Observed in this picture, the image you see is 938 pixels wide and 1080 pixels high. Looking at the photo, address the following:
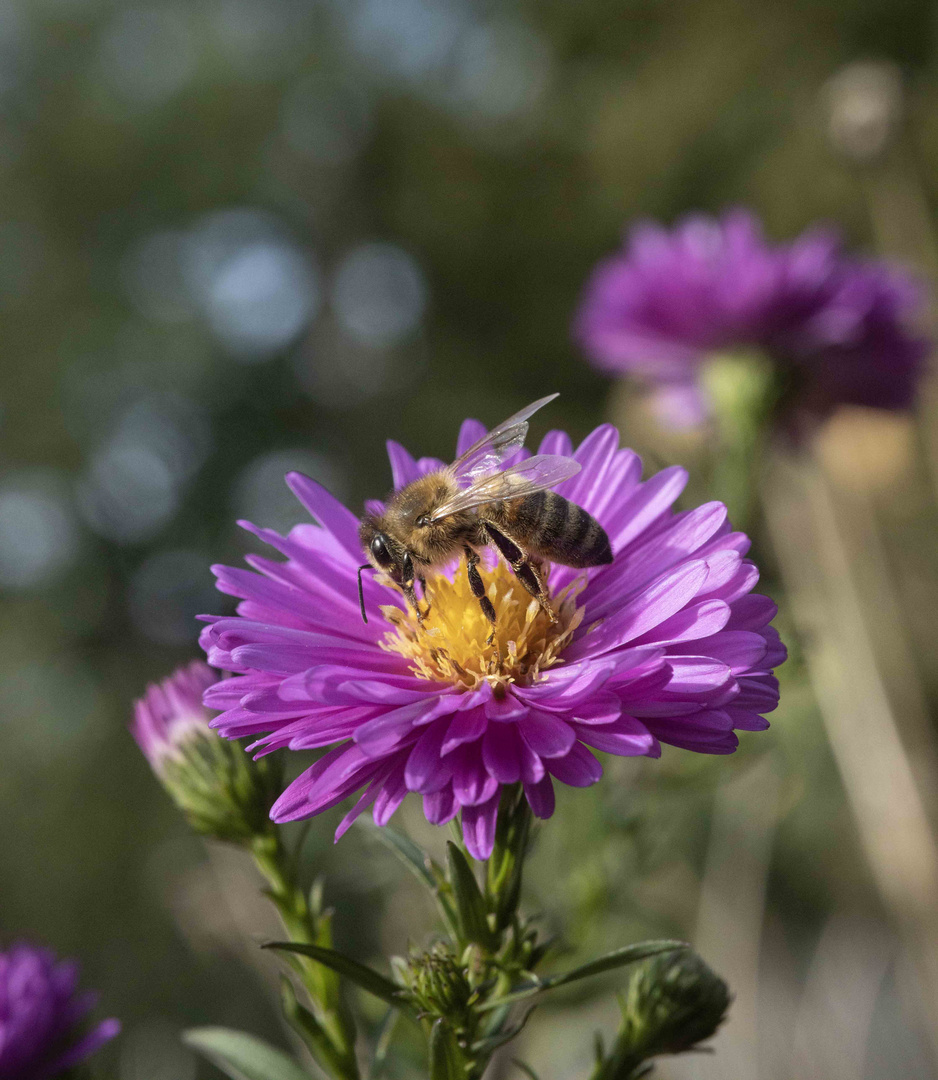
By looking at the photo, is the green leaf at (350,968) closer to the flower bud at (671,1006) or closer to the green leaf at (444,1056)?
the green leaf at (444,1056)

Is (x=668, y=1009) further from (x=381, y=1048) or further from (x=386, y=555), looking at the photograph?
(x=386, y=555)

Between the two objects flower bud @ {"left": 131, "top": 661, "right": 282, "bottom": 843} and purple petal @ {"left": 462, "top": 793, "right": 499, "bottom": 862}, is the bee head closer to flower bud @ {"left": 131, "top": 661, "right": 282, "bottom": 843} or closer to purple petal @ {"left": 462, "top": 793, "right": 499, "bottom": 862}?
flower bud @ {"left": 131, "top": 661, "right": 282, "bottom": 843}

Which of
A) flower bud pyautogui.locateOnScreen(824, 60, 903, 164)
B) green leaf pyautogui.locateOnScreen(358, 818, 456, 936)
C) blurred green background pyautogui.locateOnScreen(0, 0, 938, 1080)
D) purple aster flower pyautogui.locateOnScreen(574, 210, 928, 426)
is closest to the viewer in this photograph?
green leaf pyautogui.locateOnScreen(358, 818, 456, 936)

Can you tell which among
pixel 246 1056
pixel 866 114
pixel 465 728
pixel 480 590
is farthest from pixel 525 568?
pixel 866 114

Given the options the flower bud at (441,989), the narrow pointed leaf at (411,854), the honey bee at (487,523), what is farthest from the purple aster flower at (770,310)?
the flower bud at (441,989)

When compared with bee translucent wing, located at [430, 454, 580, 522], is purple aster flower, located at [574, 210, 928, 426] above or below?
above

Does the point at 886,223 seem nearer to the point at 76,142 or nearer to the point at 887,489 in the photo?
the point at 887,489

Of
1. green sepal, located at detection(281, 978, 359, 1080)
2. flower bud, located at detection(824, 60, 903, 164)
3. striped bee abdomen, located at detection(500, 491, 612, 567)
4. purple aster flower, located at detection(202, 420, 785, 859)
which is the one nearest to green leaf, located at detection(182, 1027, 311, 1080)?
green sepal, located at detection(281, 978, 359, 1080)
